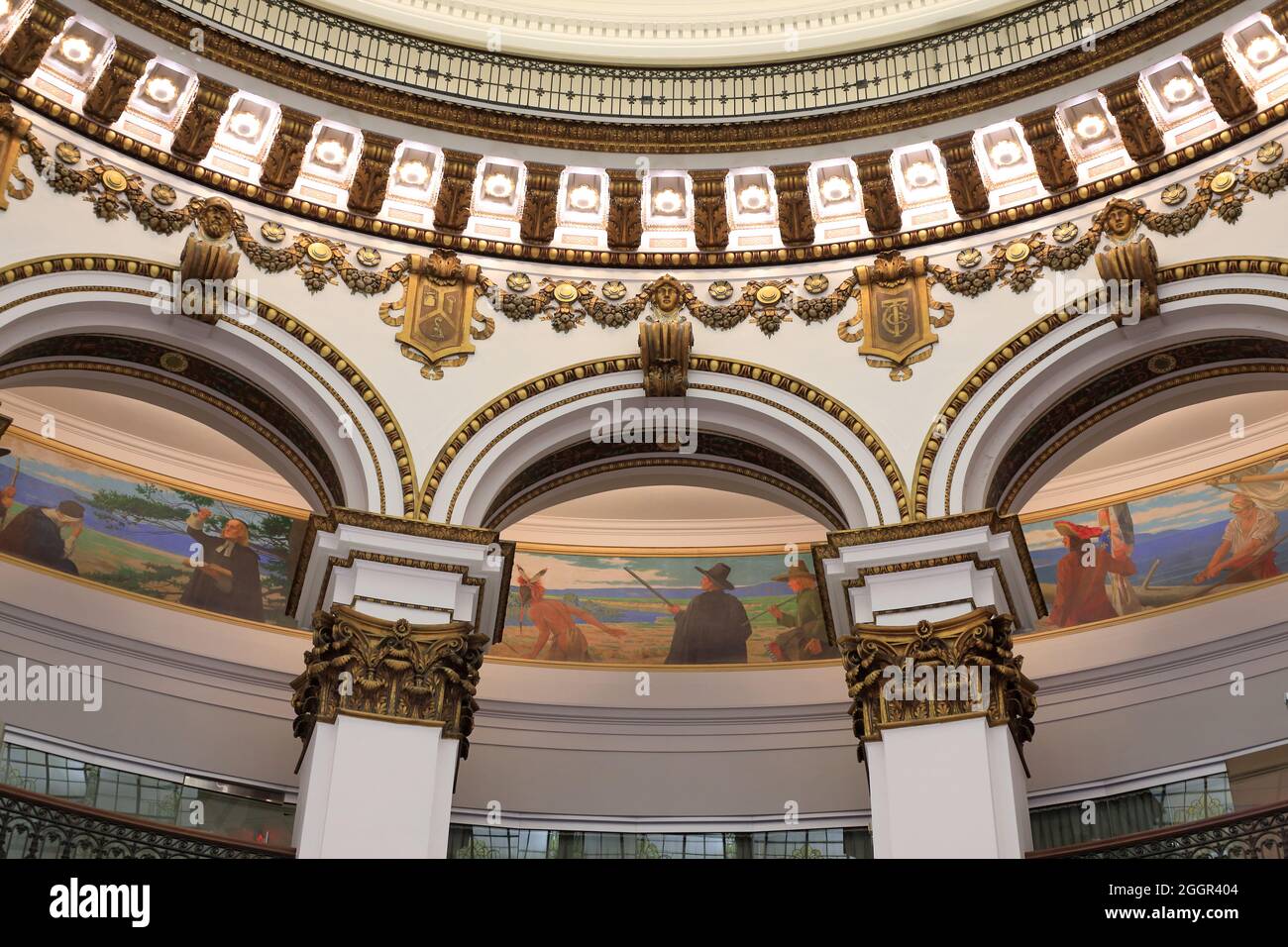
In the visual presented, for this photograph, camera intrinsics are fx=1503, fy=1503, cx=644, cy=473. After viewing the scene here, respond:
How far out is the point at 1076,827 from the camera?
42.2 ft

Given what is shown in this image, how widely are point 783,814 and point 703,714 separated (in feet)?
4.04

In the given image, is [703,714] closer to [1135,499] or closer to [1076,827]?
[1076,827]

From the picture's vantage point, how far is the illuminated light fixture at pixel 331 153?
11.0m

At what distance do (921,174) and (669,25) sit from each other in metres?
2.59

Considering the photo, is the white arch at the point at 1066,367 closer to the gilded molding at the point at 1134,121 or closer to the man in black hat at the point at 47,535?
the gilded molding at the point at 1134,121

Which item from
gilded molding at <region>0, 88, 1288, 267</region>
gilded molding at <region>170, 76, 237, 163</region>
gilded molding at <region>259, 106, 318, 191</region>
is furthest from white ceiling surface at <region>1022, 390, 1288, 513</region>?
gilded molding at <region>170, 76, 237, 163</region>

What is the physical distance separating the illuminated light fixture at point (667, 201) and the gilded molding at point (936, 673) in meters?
3.70

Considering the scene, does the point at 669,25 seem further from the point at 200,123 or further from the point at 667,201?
the point at 200,123

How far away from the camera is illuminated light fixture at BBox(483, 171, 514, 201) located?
1126cm

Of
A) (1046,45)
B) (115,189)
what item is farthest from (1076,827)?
(115,189)

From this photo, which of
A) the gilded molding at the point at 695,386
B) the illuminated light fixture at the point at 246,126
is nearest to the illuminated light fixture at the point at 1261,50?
the gilded molding at the point at 695,386

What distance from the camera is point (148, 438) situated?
14.3 metres

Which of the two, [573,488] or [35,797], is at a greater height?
[573,488]

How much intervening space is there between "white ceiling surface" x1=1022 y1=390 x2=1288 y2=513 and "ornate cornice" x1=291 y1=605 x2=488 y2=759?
646 centimetres
